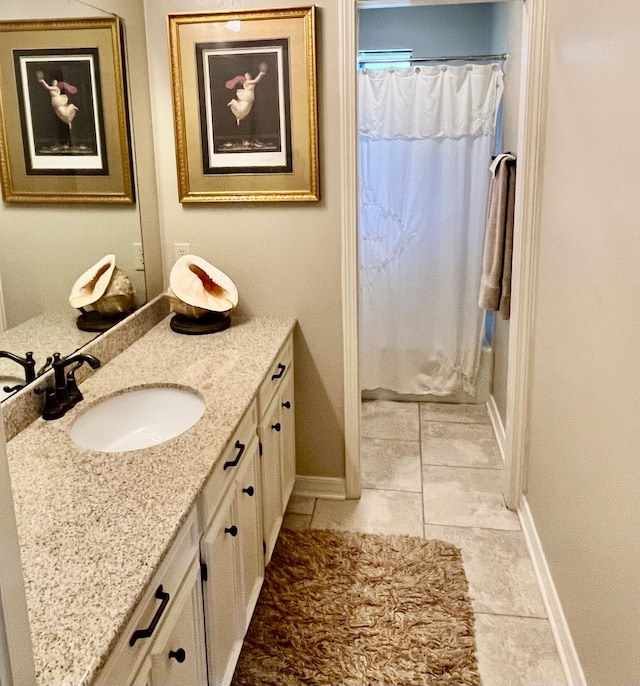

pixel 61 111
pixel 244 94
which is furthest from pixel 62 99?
pixel 244 94

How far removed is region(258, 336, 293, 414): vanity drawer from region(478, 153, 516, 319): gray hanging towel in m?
1.07

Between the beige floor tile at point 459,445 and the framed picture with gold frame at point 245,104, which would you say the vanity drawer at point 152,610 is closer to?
the framed picture with gold frame at point 245,104

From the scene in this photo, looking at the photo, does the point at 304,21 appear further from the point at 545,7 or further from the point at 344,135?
the point at 545,7

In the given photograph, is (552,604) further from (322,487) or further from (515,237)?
(515,237)

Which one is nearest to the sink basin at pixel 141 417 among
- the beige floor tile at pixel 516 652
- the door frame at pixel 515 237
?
the door frame at pixel 515 237

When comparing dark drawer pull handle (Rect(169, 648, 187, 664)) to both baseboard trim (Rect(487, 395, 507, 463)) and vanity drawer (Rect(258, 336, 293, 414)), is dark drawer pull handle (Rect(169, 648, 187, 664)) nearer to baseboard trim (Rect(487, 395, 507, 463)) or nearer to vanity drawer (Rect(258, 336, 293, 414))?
vanity drawer (Rect(258, 336, 293, 414))

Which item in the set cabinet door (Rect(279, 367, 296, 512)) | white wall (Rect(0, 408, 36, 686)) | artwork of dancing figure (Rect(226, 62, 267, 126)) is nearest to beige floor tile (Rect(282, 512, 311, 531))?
cabinet door (Rect(279, 367, 296, 512))

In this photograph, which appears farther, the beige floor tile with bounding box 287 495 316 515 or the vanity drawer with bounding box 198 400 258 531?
the beige floor tile with bounding box 287 495 316 515

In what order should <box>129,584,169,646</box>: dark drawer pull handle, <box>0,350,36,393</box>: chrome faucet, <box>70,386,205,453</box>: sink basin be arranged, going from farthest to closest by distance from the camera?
1. <box>70,386,205,453</box>: sink basin
2. <box>0,350,36,393</box>: chrome faucet
3. <box>129,584,169,646</box>: dark drawer pull handle

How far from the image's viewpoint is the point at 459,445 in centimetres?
358

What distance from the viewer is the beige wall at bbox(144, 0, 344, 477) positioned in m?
2.63

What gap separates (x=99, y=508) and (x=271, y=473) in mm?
1084

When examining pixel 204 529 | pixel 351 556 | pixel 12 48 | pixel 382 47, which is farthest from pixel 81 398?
pixel 382 47

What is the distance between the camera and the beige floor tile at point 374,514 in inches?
112
